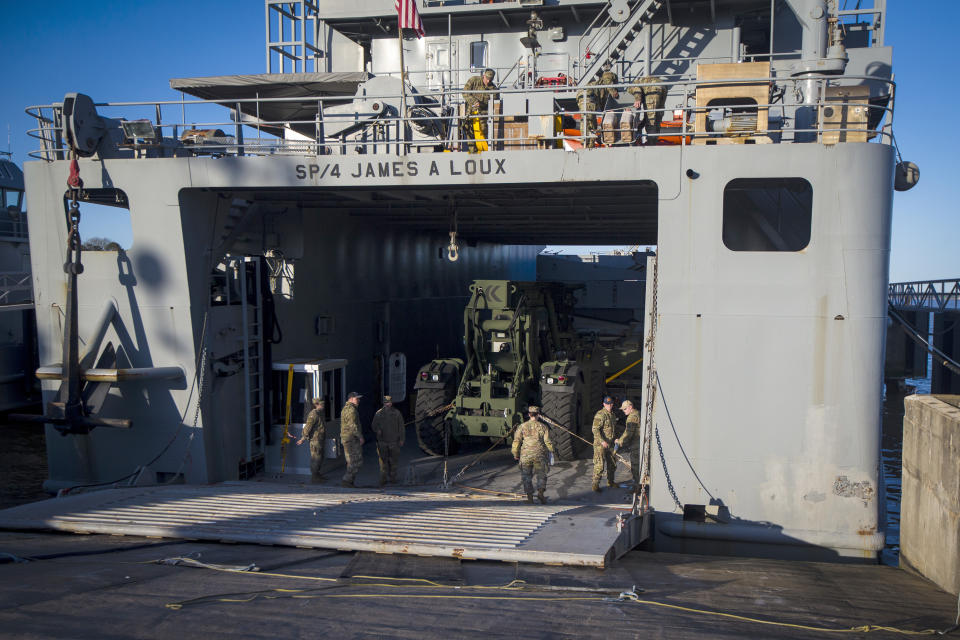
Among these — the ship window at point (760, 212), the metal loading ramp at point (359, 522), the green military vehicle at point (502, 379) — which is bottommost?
the metal loading ramp at point (359, 522)

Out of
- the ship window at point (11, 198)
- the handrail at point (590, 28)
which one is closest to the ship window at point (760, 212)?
the handrail at point (590, 28)

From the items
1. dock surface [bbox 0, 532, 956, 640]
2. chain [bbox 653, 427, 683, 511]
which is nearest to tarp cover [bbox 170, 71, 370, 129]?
chain [bbox 653, 427, 683, 511]

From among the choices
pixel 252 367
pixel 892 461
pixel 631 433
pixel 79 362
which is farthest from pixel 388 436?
pixel 892 461

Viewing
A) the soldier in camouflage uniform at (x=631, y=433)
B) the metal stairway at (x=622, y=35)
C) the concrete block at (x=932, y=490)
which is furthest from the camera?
the metal stairway at (x=622, y=35)

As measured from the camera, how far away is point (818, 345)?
25.9 ft

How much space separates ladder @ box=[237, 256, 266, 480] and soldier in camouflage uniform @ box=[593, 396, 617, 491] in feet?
16.9

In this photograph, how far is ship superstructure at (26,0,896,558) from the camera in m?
7.88

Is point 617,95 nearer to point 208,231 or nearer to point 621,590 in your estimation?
point 208,231

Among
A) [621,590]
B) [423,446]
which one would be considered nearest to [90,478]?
[423,446]

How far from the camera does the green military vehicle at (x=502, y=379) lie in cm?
1129

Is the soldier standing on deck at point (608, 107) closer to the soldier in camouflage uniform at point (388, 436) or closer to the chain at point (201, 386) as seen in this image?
the soldier in camouflage uniform at point (388, 436)

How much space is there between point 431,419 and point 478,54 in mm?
7155

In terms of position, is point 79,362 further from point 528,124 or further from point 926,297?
point 926,297

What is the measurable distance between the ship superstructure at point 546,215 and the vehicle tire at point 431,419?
1.44 metres
